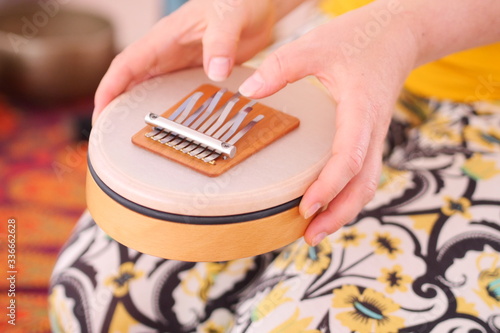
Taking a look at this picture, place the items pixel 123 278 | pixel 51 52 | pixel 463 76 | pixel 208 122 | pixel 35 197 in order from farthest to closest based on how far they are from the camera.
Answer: pixel 51 52 → pixel 35 197 → pixel 463 76 → pixel 123 278 → pixel 208 122

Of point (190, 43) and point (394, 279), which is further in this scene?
point (190, 43)

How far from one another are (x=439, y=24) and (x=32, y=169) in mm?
1271

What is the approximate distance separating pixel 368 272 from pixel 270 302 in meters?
0.13

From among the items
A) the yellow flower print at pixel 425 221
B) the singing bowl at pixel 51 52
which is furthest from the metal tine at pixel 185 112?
the singing bowl at pixel 51 52

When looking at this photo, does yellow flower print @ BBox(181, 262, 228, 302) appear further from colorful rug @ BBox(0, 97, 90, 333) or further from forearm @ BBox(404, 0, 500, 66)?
colorful rug @ BBox(0, 97, 90, 333)

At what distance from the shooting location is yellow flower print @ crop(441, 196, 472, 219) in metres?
0.77

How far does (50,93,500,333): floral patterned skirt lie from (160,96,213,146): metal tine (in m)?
0.22

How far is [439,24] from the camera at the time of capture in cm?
77

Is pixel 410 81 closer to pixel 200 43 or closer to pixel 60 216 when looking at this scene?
pixel 200 43

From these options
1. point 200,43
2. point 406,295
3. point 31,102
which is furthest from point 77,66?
point 406,295

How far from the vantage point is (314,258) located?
2.46 feet

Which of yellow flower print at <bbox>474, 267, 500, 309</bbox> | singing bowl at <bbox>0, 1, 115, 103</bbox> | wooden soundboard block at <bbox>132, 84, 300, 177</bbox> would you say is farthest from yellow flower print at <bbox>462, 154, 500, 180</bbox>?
singing bowl at <bbox>0, 1, 115, 103</bbox>

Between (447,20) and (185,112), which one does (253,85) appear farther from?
(447,20)

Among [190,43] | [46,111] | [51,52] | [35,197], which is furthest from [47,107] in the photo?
[190,43]
